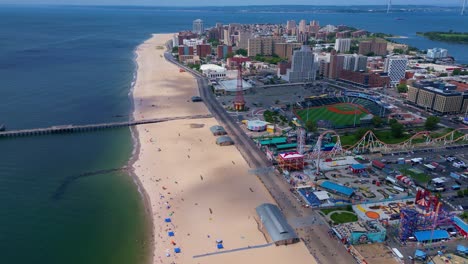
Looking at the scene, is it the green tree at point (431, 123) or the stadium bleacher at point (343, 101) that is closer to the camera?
the green tree at point (431, 123)

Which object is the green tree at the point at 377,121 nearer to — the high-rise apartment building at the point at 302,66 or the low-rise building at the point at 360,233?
the low-rise building at the point at 360,233

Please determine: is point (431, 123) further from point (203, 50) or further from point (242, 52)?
point (203, 50)

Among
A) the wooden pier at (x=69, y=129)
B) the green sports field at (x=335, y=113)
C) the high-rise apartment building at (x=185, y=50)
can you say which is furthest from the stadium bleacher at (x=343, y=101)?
the high-rise apartment building at (x=185, y=50)

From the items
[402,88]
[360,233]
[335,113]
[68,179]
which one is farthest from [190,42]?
[360,233]

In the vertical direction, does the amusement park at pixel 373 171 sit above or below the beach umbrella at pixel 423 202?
below

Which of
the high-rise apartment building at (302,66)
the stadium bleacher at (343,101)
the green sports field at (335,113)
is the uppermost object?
the high-rise apartment building at (302,66)

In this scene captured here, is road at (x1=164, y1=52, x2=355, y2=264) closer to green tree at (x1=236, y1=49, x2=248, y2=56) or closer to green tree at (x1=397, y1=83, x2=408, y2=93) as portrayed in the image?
green tree at (x1=397, y1=83, x2=408, y2=93)
